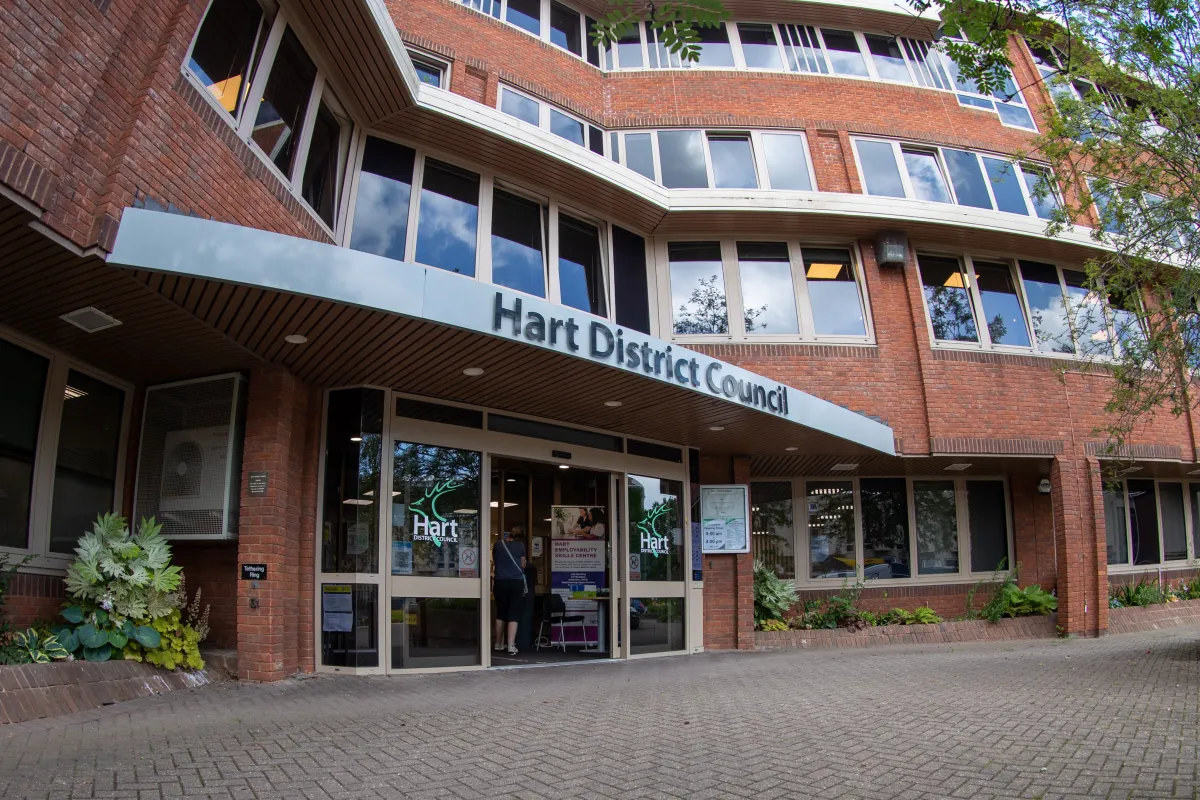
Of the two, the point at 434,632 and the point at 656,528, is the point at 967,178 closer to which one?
the point at 656,528

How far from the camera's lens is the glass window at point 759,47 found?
46.2 feet

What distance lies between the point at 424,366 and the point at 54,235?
3.12 metres

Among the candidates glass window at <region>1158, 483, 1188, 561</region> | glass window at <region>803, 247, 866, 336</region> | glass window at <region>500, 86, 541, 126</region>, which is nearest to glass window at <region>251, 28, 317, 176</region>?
glass window at <region>500, 86, 541, 126</region>

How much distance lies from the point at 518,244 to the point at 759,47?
699cm

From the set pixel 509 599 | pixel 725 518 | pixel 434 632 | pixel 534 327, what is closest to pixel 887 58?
pixel 725 518

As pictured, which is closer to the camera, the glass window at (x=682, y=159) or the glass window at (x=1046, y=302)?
the glass window at (x=682, y=159)

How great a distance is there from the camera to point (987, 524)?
45.9 ft

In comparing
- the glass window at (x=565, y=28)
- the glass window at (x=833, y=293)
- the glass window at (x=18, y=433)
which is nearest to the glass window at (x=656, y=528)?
the glass window at (x=833, y=293)

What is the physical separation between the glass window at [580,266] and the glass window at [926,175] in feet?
19.2

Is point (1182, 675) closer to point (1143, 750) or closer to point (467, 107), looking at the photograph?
point (1143, 750)

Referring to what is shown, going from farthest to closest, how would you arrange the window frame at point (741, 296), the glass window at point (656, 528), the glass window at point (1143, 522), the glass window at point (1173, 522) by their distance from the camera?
1. the glass window at point (1173, 522)
2. the glass window at point (1143, 522)
3. the window frame at point (741, 296)
4. the glass window at point (656, 528)

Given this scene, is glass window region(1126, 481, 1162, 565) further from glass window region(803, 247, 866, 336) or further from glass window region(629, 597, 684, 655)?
glass window region(629, 597, 684, 655)

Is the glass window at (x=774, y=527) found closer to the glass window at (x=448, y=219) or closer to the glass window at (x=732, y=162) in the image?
the glass window at (x=732, y=162)

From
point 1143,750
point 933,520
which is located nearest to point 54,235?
point 1143,750
